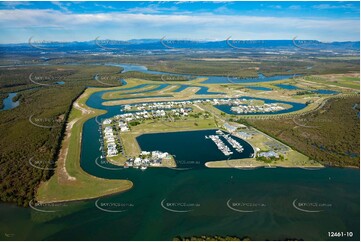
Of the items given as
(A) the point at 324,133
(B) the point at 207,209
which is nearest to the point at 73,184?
(B) the point at 207,209

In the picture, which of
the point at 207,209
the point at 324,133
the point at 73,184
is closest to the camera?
the point at 207,209

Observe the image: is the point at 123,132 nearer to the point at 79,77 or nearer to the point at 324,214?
the point at 324,214

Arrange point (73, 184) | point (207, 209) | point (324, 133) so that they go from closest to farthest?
1. point (207, 209)
2. point (73, 184)
3. point (324, 133)

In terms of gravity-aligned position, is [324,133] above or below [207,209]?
above

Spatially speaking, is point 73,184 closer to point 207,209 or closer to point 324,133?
point 207,209

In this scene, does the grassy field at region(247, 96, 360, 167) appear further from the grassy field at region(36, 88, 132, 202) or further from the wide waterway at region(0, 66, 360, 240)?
the grassy field at region(36, 88, 132, 202)

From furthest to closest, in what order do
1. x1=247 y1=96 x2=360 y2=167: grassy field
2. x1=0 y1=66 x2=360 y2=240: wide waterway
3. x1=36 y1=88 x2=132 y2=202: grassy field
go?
x1=247 y1=96 x2=360 y2=167: grassy field → x1=36 y1=88 x2=132 y2=202: grassy field → x1=0 y1=66 x2=360 y2=240: wide waterway

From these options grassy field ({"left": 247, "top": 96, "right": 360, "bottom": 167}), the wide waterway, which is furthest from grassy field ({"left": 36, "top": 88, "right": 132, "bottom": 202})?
grassy field ({"left": 247, "top": 96, "right": 360, "bottom": 167})

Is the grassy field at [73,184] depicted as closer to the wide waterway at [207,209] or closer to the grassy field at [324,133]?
the wide waterway at [207,209]

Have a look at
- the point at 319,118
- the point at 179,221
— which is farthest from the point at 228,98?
the point at 179,221
